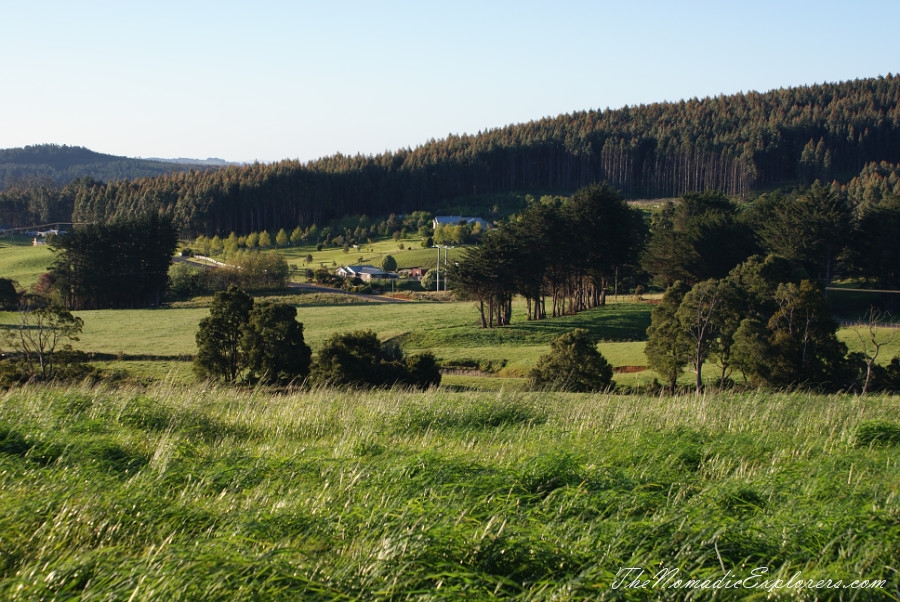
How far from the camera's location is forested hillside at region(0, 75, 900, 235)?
158750mm

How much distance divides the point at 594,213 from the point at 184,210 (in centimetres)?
10123

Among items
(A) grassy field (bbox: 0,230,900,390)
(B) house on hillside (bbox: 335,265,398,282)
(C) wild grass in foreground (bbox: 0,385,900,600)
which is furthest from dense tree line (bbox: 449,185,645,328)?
(C) wild grass in foreground (bbox: 0,385,900,600)

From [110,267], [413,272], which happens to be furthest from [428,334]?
[413,272]

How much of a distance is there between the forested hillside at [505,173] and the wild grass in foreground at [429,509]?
152498mm

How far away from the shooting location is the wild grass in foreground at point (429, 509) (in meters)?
4.23

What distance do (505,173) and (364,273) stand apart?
9573 cm

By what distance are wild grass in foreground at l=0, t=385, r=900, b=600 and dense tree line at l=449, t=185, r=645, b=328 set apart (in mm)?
58459

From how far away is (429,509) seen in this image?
16.6ft

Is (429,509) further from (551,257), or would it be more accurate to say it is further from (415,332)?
(551,257)

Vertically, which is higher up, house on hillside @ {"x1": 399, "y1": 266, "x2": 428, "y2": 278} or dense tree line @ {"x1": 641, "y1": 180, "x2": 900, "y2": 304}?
dense tree line @ {"x1": 641, "y1": 180, "x2": 900, "y2": 304}

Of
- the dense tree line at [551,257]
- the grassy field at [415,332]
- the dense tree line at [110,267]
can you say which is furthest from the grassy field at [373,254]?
the dense tree line at [551,257]

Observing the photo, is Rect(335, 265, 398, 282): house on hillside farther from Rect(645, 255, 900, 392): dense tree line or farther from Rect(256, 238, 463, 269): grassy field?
Rect(645, 255, 900, 392): dense tree line

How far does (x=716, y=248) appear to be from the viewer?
7238 centimetres

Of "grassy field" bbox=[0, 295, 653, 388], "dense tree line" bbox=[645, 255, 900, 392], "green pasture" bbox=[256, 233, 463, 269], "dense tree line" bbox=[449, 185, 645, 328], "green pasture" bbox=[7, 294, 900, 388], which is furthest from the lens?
"green pasture" bbox=[256, 233, 463, 269]
